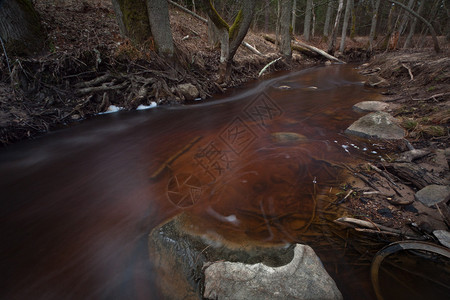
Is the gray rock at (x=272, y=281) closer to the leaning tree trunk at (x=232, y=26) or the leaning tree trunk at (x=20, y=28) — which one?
the leaning tree trunk at (x=20, y=28)

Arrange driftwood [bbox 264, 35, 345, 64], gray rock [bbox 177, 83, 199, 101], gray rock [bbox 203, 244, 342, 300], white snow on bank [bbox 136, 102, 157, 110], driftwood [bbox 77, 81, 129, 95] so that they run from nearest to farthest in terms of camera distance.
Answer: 1. gray rock [bbox 203, 244, 342, 300]
2. driftwood [bbox 77, 81, 129, 95]
3. white snow on bank [bbox 136, 102, 157, 110]
4. gray rock [bbox 177, 83, 199, 101]
5. driftwood [bbox 264, 35, 345, 64]

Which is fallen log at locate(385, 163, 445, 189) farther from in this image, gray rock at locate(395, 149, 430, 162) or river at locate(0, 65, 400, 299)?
river at locate(0, 65, 400, 299)

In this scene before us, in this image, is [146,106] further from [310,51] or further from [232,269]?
[310,51]

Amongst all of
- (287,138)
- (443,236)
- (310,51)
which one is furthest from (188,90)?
(310,51)

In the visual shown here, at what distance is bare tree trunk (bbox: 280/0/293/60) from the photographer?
41.6 feet

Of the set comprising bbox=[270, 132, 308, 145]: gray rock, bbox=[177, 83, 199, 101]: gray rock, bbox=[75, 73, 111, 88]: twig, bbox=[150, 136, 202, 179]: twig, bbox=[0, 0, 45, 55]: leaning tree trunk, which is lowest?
bbox=[150, 136, 202, 179]: twig

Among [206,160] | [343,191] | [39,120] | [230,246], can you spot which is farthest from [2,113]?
[343,191]

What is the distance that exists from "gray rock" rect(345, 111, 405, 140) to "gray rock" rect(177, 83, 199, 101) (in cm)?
526

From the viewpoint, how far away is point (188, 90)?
754 centimetres

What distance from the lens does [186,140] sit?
15.1 ft

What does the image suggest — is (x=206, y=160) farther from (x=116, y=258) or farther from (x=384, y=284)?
(x=384, y=284)

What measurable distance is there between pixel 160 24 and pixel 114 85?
2596mm

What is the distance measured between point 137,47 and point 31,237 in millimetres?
6502

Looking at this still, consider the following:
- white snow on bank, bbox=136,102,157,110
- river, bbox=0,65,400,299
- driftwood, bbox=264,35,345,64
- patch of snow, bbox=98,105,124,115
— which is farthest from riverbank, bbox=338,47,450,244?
driftwood, bbox=264,35,345,64
